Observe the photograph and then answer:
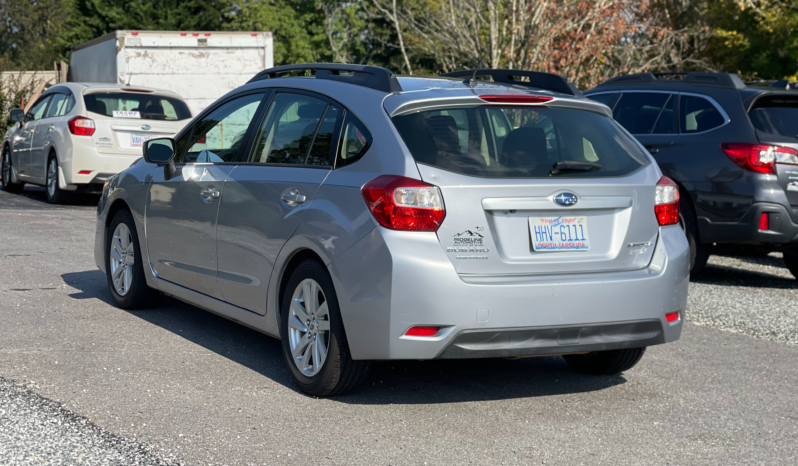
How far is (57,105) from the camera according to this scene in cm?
1509

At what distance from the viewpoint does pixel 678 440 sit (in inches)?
177

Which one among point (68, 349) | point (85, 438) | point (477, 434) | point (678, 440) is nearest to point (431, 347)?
point (477, 434)

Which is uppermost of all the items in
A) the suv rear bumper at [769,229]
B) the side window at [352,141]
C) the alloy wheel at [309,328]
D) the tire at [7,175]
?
the side window at [352,141]

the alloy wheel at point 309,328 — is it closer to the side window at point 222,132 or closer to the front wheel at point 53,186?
the side window at point 222,132

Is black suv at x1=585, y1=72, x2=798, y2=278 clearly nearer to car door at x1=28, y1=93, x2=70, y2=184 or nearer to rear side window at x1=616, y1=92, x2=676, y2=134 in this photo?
rear side window at x1=616, y1=92, x2=676, y2=134

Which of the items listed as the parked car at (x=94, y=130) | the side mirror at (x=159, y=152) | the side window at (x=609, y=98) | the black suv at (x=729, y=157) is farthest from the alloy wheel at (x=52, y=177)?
the black suv at (x=729, y=157)

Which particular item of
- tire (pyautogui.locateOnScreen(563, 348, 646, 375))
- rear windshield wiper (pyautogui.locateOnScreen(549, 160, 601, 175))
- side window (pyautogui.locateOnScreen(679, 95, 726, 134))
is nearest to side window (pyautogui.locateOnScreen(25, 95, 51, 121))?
side window (pyautogui.locateOnScreen(679, 95, 726, 134))

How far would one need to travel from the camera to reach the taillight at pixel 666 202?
16.5 feet

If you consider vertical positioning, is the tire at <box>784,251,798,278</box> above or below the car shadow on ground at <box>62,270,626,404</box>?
above

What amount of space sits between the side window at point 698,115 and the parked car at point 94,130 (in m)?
7.61

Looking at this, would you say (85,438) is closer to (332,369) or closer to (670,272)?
(332,369)

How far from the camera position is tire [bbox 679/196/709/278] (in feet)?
30.2

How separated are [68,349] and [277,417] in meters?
1.84

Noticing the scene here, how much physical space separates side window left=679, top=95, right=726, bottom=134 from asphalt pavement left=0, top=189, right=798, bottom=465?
100 inches
